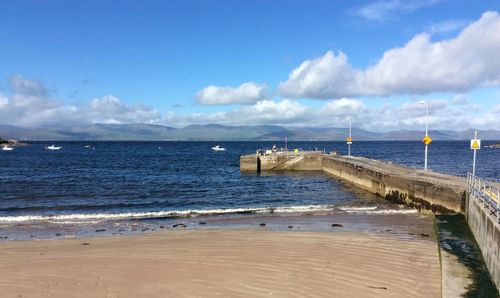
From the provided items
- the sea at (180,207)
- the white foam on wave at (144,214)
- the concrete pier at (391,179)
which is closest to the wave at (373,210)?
the sea at (180,207)

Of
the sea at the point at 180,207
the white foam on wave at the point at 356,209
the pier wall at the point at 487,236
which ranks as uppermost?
the pier wall at the point at 487,236

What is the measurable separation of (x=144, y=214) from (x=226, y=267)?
1582 cm

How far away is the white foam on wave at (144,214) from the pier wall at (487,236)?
505 inches

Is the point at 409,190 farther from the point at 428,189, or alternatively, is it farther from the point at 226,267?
the point at 226,267

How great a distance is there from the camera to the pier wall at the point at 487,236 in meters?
10.7

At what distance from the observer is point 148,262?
13.3 m

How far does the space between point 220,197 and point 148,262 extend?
22.4 meters

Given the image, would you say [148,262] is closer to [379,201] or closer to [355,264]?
[355,264]

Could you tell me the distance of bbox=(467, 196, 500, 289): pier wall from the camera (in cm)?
1070

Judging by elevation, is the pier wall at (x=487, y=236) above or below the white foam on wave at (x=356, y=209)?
above

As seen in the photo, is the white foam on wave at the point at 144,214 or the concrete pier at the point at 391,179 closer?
the concrete pier at the point at 391,179

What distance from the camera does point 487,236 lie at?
12500mm

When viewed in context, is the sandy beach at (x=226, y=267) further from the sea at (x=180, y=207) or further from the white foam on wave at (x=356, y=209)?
the white foam on wave at (x=356, y=209)

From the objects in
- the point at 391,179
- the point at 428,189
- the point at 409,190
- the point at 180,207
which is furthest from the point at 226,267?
the point at 391,179
